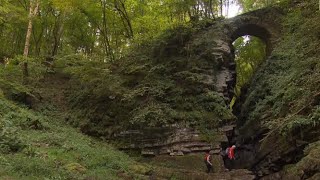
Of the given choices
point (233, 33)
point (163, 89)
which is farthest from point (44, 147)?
point (233, 33)

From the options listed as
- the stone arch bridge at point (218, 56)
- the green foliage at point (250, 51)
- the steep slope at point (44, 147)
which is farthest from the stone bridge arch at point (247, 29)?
the steep slope at point (44, 147)

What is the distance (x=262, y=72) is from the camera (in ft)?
73.8

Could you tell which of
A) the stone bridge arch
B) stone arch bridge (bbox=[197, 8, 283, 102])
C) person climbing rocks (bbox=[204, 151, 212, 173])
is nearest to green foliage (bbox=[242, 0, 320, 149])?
the stone bridge arch

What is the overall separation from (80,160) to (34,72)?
10748 mm

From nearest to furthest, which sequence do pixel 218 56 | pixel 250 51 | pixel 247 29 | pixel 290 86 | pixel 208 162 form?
pixel 208 162, pixel 290 86, pixel 218 56, pixel 247 29, pixel 250 51

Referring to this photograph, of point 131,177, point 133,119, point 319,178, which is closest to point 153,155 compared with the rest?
point 133,119

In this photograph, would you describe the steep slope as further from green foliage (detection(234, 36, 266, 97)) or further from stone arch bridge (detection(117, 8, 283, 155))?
green foliage (detection(234, 36, 266, 97))

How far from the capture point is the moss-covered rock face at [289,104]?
39.1 feet

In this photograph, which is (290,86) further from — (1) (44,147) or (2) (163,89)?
(1) (44,147)

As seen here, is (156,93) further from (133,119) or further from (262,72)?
(262,72)

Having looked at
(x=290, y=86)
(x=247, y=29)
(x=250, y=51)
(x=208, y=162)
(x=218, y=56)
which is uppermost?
(x=247, y=29)

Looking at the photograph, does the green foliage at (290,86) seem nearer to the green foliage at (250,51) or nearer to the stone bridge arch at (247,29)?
the stone bridge arch at (247,29)

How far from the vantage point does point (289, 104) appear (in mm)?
14023

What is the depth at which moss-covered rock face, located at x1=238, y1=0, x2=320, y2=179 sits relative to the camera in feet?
39.1
